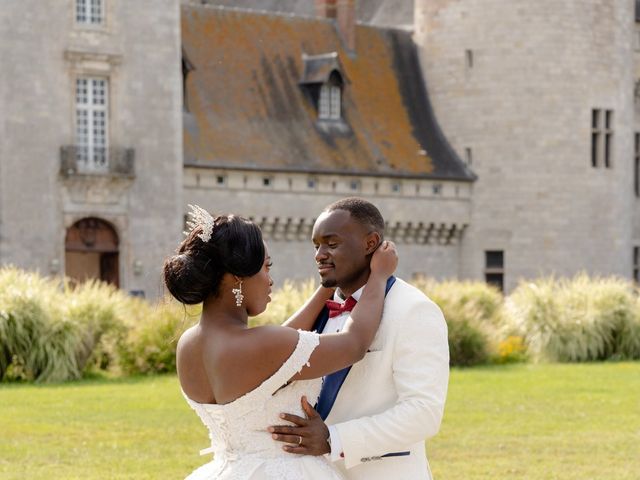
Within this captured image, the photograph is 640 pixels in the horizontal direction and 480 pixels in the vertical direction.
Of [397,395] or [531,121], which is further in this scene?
[531,121]

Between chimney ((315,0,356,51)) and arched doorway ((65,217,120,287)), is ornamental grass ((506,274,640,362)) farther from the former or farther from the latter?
chimney ((315,0,356,51))

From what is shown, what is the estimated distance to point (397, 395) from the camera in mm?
4984

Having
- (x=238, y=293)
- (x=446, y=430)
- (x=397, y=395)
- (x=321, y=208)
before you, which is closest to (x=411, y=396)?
(x=397, y=395)

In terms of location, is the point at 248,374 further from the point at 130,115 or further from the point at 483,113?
the point at 483,113

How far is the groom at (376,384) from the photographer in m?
4.84

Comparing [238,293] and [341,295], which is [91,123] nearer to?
[341,295]

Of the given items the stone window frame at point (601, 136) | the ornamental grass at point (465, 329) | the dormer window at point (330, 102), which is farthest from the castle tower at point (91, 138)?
the stone window frame at point (601, 136)

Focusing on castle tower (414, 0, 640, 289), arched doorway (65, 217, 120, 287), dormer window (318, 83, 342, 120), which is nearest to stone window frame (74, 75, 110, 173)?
arched doorway (65, 217, 120, 287)

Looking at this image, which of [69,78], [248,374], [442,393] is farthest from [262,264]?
[69,78]

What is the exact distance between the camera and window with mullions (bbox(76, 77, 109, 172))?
32.9 m

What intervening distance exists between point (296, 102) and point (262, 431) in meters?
32.8

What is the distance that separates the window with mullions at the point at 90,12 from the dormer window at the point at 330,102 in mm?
6641

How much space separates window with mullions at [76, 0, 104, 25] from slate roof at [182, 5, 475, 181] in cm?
332

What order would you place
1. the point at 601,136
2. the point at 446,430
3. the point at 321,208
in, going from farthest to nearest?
the point at 601,136 < the point at 321,208 < the point at 446,430
